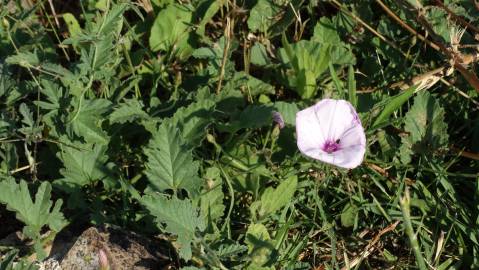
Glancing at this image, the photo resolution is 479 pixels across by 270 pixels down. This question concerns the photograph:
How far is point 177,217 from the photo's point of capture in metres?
1.75

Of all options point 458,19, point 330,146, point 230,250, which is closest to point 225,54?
point 330,146

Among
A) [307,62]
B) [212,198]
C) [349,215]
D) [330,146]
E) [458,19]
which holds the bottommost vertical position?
[349,215]

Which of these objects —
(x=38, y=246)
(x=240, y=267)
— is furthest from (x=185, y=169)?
(x=38, y=246)

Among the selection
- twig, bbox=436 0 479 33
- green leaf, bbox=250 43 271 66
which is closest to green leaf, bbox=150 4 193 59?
green leaf, bbox=250 43 271 66

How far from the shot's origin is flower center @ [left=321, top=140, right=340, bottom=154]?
202 cm

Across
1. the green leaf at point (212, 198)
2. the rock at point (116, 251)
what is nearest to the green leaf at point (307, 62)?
the green leaf at point (212, 198)

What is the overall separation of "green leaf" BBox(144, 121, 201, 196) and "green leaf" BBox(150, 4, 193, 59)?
1.92ft

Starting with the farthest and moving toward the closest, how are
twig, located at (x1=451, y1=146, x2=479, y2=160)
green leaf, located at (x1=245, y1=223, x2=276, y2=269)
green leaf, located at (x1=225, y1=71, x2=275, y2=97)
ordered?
green leaf, located at (x1=225, y1=71, x2=275, y2=97) → twig, located at (x1=451, y1=146, x2=479, y2=160) → green leaf, located at (x1=245, y1=223, x2=276, y2=269)

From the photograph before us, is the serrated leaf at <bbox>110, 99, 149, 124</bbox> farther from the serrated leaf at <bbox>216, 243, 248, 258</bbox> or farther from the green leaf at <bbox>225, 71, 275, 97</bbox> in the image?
the serrated leaf at <bbox>216, 243, 248, 258</bbox>

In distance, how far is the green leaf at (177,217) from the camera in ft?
5.64

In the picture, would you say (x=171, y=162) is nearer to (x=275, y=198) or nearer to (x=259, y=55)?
(x=275, y=198)

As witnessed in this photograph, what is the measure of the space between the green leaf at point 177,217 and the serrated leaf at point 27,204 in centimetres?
36

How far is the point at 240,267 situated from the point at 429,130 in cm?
79

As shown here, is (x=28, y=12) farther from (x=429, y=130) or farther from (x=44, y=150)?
(x=429, y=130)
